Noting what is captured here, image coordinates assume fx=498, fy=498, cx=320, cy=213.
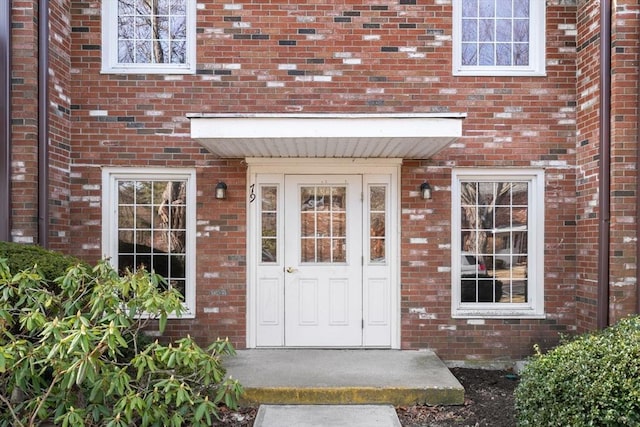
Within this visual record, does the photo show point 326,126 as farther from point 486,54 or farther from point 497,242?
point 497,242

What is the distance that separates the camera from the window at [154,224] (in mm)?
6230

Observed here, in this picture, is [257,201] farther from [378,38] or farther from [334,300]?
[378,38]

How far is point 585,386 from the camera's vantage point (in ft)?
11.5

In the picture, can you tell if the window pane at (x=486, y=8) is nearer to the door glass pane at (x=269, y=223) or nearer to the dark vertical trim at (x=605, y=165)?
the dark vertical trim at (x=605, y=165)

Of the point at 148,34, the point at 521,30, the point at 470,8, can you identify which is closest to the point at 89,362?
the point at 148,34

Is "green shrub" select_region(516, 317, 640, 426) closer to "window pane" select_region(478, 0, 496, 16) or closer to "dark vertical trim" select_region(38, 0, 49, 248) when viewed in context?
"window pane" select_region(478, 0, 496, 16)

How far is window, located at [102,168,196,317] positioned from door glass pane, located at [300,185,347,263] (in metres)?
1.47

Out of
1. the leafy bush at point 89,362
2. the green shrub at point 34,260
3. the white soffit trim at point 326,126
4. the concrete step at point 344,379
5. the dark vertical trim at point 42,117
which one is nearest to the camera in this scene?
the leafy bush at point 89,362

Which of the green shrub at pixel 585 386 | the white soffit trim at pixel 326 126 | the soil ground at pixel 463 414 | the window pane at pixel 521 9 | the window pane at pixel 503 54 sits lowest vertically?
the soil ground at pixel 463 414

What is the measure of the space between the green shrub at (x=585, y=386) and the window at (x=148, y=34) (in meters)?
5.15

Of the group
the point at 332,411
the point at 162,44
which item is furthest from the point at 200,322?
the point at 162,44

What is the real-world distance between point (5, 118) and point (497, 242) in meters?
5.90

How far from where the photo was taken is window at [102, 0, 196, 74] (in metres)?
6.18

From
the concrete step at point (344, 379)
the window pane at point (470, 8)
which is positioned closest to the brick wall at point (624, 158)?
the window pane at point (470, 8)
